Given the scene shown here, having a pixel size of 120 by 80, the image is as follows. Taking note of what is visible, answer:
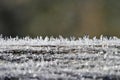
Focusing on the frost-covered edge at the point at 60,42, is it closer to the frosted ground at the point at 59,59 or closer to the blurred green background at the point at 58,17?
the frosted ground at the point at 59,59

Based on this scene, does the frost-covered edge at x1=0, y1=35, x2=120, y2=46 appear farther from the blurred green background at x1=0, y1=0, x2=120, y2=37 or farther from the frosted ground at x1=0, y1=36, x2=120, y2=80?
the blurred green background at x1=0, y1=0, x2=120, y2=37

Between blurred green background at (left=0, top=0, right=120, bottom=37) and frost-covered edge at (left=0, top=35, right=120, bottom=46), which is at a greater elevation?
blurred green background at (left=0, top=0, right=120, bottom=37)

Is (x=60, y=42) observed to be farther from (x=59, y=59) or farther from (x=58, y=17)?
(x=58, y=17)

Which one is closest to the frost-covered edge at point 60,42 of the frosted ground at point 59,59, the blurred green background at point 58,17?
the frosted ground at point 59,59

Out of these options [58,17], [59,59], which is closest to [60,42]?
[59,59]

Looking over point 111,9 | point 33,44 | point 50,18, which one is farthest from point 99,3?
point 33,44

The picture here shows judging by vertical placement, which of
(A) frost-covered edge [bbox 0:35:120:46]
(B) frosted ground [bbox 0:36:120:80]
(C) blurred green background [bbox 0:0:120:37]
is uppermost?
(C) blurred green background [bbox 0:0:120:37]

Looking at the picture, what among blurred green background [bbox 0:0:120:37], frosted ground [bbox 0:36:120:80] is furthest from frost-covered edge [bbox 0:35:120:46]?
blurred green background [bbox 0:0:120:37]
